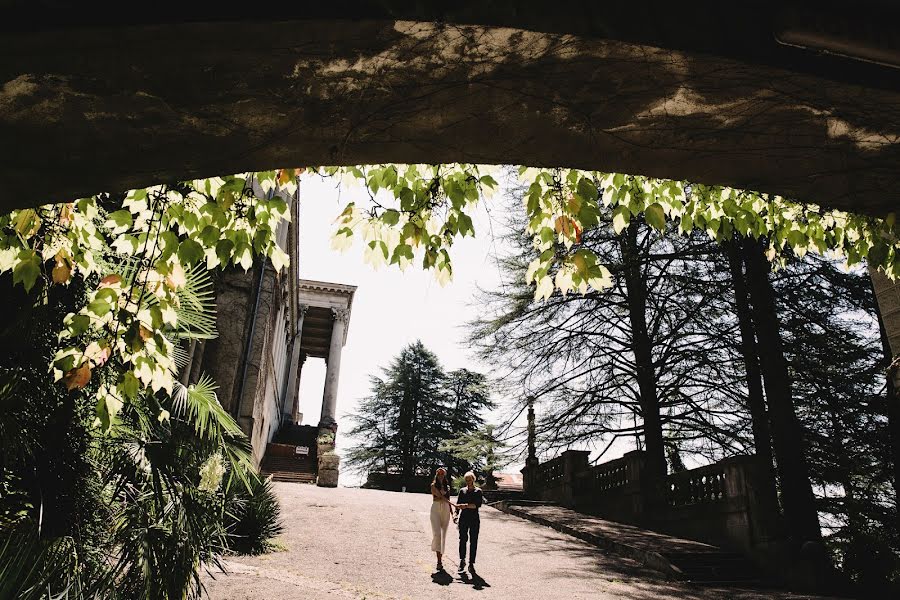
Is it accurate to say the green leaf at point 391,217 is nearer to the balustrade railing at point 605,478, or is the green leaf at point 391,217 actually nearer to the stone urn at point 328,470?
the balustrade railing at point 605,478

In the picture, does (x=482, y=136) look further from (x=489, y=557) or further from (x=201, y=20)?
(x=489, y=557)

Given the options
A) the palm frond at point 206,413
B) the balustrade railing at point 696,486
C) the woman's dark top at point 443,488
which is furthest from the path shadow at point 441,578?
the balustrade railing at point 696,486

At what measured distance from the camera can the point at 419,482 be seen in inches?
1335

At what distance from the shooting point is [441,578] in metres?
8.95

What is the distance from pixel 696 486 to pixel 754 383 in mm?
3099

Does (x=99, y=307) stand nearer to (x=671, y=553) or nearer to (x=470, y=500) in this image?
(x=470, y=500)

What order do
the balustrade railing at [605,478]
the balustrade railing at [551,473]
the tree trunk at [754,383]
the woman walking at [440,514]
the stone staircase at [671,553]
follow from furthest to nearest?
the balustrade railing at [551,473] → the balustrade railing at [605,478] → the tree trunk at [754,383] → the stone staircase at [671,553] → the woman walking at [440,514]

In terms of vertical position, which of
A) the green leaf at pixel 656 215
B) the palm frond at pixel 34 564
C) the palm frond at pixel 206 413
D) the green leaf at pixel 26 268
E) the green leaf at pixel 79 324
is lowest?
the palm frond at pixel 34 564

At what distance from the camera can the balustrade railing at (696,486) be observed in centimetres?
1493

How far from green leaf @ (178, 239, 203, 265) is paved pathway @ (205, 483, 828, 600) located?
450 centimetres

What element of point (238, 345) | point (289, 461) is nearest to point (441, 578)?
point (238, 345)

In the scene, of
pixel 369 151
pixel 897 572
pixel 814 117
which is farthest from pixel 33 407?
pixel 897 572

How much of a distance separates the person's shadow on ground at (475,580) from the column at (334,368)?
24714 mm

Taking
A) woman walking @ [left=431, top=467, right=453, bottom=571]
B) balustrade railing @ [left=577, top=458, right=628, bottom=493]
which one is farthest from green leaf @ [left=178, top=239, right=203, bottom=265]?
balustrade railing @ [left=577, top=458, right=628, bottom=493]
